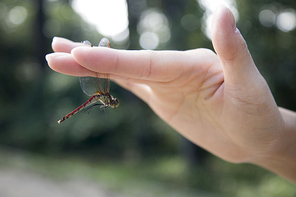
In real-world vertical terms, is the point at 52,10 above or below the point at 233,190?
above

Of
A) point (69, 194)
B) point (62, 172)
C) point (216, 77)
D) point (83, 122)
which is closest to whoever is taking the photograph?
point (216, 77)

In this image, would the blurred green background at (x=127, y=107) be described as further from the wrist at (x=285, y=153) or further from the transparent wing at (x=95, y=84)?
the transparent wing at (x=95, y=84)

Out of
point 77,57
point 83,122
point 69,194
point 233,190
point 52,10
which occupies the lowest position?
point 233,190

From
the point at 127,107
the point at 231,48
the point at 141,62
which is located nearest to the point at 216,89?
the point at 231,48

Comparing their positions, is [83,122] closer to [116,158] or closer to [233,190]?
[116,158]

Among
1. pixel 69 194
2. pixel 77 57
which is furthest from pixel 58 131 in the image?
pixel 77 57

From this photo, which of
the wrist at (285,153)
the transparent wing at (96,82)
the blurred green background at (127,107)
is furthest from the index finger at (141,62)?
the blurred green background at (127,107)

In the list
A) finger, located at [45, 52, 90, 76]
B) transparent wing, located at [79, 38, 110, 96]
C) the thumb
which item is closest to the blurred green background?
transparent wing, located at [79, 38, 110, 96]
